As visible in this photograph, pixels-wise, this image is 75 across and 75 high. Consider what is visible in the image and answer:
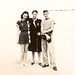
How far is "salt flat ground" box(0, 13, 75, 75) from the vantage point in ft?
5.54

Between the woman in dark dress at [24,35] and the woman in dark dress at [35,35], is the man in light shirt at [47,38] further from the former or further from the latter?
the woman in dark dress at [24,35]

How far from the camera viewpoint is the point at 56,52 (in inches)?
67.7

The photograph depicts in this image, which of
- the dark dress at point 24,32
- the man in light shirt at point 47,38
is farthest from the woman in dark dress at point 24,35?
the man in light shirt at point 47,38

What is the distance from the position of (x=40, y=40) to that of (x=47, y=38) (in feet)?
0.25

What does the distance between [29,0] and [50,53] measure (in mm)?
550

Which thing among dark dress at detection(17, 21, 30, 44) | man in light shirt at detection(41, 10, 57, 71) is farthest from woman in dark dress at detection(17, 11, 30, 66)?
man in light shirt at detection(41, 10, 57, 71)

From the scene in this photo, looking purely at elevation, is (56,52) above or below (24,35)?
below

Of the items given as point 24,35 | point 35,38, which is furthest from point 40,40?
point 24,35

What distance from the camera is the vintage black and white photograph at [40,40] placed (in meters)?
1.70

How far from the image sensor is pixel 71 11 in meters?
1.73

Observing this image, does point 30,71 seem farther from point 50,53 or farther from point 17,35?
point 17,35

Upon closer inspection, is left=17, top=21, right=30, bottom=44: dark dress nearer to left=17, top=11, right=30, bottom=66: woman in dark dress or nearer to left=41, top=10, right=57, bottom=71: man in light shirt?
left=17, top=11, right=30, bottom=66: woman in dark dress

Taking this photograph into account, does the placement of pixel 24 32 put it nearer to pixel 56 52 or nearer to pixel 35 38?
pixel 35 38

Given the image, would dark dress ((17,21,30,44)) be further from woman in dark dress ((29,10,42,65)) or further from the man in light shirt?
the man in light shirt
